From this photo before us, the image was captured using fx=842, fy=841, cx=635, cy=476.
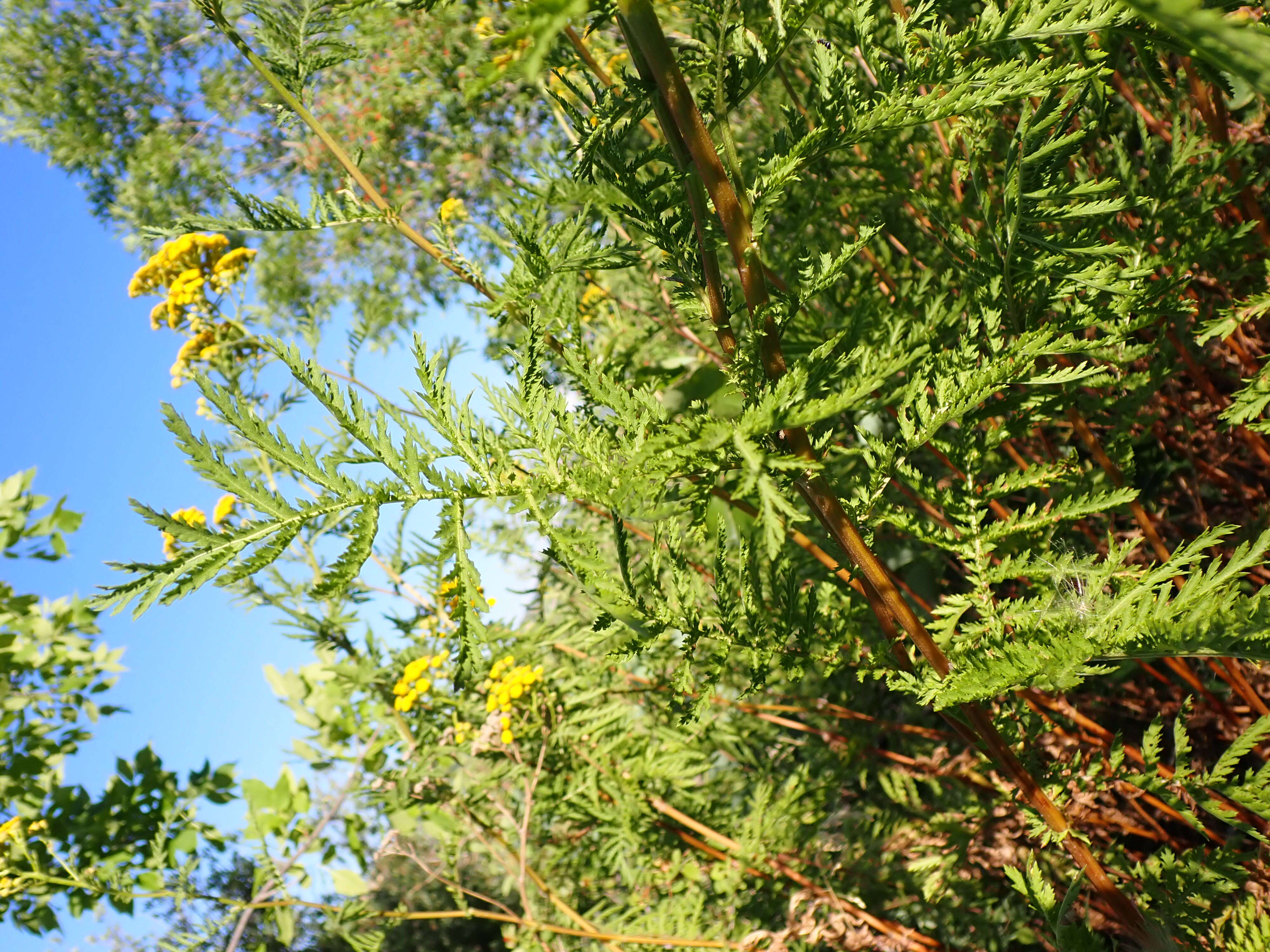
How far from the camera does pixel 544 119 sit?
1.86 meters

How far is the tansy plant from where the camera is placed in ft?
1.61

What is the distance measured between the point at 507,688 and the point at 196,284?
2.52ft

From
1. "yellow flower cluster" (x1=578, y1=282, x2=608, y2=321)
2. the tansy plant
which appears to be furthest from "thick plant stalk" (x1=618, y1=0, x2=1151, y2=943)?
"yellow flower cluster" (x1=578, y1=282, x2=608, y2=321)

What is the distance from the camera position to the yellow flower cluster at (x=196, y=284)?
4.22ft

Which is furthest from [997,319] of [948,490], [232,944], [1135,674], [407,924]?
[407,924]

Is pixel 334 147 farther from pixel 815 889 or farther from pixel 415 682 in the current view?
pixel 815 889

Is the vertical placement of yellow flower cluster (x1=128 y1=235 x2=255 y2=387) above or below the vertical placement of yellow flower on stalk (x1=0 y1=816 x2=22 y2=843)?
above

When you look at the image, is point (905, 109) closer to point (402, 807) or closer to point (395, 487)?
point (395, 487)

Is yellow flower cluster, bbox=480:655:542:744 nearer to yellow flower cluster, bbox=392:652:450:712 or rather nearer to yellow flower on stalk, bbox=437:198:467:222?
yellow flower cluster, bbox=392:652:450:712

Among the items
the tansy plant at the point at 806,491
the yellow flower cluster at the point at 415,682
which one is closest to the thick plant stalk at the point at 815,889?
the tansy plant at the point at 806,491

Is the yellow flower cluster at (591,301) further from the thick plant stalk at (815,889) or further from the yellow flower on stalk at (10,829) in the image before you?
the yellow flower on stalk at (10,829)

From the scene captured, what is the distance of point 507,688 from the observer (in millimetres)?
1161

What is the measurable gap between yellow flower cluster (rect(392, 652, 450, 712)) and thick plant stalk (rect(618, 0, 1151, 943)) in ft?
2.69

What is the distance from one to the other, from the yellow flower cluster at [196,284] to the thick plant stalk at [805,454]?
102 centimetres
